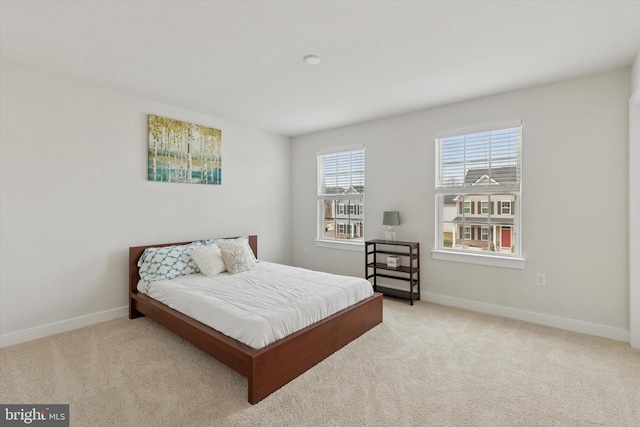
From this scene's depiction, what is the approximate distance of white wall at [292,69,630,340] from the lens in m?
2.90

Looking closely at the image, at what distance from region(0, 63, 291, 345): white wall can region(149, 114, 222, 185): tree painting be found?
0.33ft

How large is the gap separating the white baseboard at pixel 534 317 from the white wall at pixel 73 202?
3.39m

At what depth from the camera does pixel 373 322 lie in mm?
3180

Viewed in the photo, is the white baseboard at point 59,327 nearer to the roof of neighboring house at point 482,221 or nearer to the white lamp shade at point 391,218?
the white lamp shade at point 391,218

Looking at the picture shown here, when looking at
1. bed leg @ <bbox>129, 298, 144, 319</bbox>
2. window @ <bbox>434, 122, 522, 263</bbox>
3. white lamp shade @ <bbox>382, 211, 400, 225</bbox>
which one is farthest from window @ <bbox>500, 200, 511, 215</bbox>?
bed leg @ <bbox>129, 298, 144, 319</bbox>

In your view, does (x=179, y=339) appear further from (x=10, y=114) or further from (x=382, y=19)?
(x=382, y=19)

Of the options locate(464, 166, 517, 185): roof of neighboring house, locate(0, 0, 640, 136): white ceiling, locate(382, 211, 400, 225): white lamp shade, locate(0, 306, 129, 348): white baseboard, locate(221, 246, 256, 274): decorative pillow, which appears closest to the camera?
locate(0, 0, 640, 136): white ceiling

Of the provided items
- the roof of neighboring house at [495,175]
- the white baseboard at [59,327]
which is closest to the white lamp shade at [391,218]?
the roof of neighboring house at [495,175]

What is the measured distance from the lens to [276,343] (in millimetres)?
2156

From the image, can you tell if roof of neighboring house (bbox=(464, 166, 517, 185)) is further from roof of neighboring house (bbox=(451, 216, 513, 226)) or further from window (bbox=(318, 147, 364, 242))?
window (bbox=(318, 147, 364, 242))

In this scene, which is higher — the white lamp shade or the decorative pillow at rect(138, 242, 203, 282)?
the white lamp shade

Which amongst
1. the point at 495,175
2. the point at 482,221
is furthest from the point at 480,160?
the point at 482,221

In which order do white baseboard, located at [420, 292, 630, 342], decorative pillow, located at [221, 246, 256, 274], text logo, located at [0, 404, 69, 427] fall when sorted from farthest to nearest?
1. decorative pillow, located at [221, 246, 256, 274]
2. white baseboard, located at [420, 292, 630, 342]
3. text logo, located at [0, 404, 69, 427]

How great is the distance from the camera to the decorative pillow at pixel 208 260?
3.52 metres
